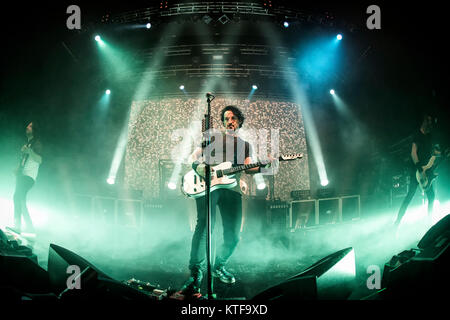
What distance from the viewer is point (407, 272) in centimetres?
209

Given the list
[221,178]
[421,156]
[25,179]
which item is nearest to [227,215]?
[221,178]

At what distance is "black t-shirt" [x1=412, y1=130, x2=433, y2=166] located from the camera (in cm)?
449

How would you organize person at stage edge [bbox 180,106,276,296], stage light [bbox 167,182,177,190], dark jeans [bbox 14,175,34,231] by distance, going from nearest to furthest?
person at stage edge [bbox 180,106,276,296] < dark jeans [bbox 14,175,34,231] < stage light [bbox 167,182,177,190]

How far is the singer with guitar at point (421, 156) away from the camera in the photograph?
14.6 feet

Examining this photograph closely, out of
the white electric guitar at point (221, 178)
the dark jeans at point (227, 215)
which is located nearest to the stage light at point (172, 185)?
the white electric guitar at point (221, 178)

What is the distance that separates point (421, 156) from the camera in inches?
181

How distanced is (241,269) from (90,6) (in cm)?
745

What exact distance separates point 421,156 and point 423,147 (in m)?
0.20

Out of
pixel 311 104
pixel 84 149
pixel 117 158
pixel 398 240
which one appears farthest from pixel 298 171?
pixel 84 149

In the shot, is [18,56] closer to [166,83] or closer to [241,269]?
[166,83]

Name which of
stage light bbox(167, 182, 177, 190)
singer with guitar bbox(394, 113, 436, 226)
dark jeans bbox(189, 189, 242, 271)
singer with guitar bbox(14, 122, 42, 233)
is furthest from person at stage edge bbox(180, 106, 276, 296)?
singer with guitar bbox(14, 122, 42, 233)

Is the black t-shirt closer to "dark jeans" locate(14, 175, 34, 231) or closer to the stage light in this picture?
the stage light

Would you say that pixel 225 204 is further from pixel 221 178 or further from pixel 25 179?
pixel 25 179

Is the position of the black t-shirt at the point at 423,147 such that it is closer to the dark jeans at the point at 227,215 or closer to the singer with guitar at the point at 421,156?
the singer with guitar at the point at 421,156
